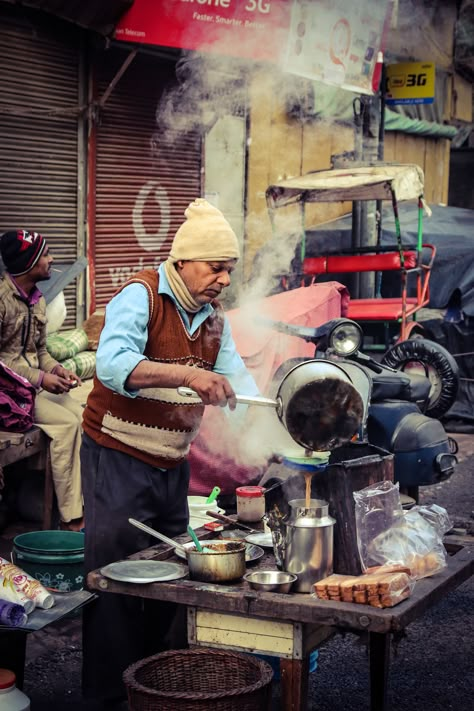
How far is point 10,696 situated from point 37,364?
3176 millimetres

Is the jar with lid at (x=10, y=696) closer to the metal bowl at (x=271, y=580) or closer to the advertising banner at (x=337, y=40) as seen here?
the metal bowl at (x=271, y=580)

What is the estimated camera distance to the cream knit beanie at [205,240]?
3674mm

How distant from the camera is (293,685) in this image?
10.5ft

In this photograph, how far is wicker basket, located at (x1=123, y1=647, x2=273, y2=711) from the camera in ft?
10.2

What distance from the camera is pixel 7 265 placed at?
20.1 feet

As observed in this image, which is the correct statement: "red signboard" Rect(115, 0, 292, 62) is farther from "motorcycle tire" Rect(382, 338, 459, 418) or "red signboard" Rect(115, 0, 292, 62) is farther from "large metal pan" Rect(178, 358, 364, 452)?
"large metal pan" Rect(178, 358, 364, 452)

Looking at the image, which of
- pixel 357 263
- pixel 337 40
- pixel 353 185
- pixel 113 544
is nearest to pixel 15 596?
pixel 113 544

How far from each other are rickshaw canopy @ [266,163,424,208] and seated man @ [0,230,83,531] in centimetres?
478

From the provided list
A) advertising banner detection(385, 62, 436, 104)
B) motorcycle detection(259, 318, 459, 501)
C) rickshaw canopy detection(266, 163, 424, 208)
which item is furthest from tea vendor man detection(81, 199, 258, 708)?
advertising banner detection(385, 62, 436, 104)

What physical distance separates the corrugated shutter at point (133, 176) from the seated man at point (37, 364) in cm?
308

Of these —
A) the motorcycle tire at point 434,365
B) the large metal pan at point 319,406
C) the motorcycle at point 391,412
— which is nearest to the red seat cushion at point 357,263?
the motorcycle tire at point 434,365

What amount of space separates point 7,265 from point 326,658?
10.0 ft

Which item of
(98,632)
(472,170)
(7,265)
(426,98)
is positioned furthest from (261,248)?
(472,170)

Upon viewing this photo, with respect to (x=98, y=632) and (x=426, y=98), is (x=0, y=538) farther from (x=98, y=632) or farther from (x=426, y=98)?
(x=426, y=98)
